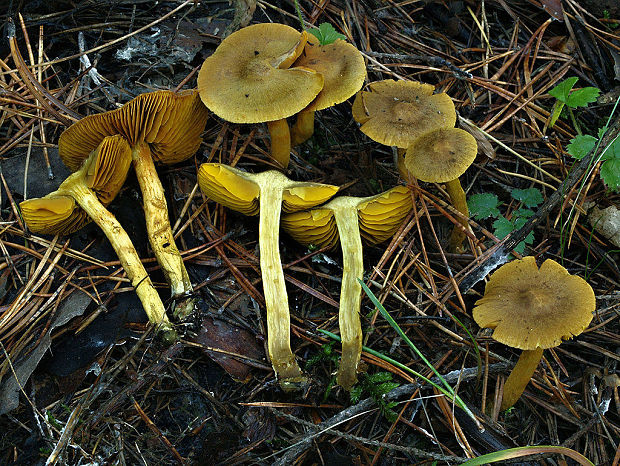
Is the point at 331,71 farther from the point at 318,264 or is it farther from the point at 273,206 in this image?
the point at 318,264

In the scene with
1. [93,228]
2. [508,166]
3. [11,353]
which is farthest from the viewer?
[508,166]

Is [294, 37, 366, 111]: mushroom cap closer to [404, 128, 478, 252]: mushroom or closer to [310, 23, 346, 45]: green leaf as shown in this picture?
[310, 23, 346, 45]: green leaf

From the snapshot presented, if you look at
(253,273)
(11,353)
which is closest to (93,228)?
(11,353)

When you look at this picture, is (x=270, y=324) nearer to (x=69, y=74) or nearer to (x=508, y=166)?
(x=508, y=166)

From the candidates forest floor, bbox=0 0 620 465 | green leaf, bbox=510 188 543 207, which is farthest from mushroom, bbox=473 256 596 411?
green leaf, bbox=510 188 543 207

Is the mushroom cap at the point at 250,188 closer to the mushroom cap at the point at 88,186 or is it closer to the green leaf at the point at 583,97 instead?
the mushroom cap at the point at 88,186

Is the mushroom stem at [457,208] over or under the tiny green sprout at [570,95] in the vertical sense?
under

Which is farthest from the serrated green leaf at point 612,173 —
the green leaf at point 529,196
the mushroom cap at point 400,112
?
the mushroom cap at point 400,112
